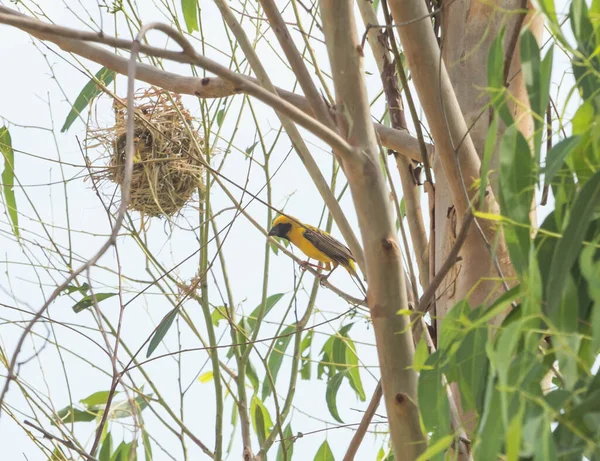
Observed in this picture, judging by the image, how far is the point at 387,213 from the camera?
1312mm

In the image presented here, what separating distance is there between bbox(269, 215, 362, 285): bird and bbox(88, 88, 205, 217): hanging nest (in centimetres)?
58

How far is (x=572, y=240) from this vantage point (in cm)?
83

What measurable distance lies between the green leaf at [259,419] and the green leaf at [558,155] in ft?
5.06

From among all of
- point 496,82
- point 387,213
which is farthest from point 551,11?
point 387,213

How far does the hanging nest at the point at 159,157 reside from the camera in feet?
9.58

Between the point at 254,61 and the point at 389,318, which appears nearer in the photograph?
the point at 389,318

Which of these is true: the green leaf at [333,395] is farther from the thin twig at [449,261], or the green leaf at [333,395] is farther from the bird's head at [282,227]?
the bird's head at [282,227]

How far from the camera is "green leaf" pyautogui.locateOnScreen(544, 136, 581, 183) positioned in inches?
31.0

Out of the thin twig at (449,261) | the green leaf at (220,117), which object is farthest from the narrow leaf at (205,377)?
the thin twig at (449,261)

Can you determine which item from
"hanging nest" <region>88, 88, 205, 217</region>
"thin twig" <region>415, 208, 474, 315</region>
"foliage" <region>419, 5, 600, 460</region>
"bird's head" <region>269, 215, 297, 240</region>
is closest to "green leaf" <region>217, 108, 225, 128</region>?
"hanging nest" <region>88, 88, 205, 217</region>

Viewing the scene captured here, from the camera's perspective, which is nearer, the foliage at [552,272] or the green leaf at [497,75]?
the foliage at [552,272]

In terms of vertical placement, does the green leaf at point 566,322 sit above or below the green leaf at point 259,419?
below

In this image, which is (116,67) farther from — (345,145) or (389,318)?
(389,318)

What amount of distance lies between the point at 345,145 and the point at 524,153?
44 cm
